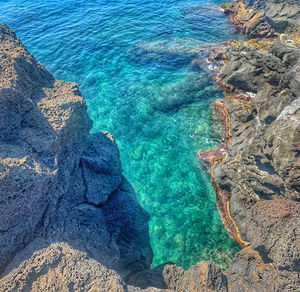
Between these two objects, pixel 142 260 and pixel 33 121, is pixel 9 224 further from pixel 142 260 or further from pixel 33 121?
pixel 142 260

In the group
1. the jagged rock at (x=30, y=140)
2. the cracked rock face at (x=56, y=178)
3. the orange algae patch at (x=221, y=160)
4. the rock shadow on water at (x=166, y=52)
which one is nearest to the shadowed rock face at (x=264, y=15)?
the rock shadow on water at (x=166, y=52)

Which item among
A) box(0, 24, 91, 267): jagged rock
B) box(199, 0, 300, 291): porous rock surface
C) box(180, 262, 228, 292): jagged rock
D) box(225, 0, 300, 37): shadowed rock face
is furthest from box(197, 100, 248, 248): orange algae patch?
box(225, 0, 300, 37): shadowed rock face

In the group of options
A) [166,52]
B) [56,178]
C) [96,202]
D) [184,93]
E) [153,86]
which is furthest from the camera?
[166,52]

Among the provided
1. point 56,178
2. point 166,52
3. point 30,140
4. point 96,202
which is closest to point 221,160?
point 96,202

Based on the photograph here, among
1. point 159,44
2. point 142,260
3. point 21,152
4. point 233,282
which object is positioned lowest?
point 142,260

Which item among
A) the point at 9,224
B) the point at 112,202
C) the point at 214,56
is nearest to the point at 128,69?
the point at 214,56

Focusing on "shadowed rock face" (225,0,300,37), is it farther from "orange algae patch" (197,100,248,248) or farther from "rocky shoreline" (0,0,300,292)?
"orange algae patch" (197,100,248,248)

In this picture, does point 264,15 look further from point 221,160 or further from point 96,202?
point 96,202
